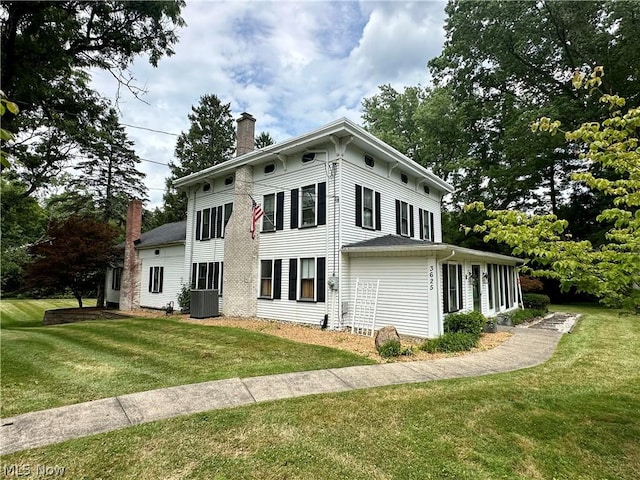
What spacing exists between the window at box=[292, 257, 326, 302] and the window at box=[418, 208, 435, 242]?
21.0 ft

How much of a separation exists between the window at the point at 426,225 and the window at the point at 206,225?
10125 mm

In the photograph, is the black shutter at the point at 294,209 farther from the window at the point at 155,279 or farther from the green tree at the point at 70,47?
the window at the point at 155,279

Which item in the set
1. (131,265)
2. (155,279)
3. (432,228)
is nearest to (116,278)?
(131,265)

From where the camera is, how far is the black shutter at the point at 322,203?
442 inches

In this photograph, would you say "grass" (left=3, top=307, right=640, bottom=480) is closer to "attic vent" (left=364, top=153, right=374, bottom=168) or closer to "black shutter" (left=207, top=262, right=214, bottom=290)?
"attic vent" (left=364, top=153, right=374, bottom=168)

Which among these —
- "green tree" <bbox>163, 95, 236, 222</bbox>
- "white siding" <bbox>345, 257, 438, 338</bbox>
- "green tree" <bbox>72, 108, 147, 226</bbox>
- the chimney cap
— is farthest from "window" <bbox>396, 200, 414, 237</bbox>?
"green tree" <bbox>72, 108, 147, 226</bbox>

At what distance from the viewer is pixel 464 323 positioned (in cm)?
959

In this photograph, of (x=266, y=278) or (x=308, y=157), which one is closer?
(x=308, y=157)

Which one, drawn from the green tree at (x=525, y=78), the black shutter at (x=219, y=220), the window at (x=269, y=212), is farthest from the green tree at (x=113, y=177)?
the green tree at (x=525, y=78)

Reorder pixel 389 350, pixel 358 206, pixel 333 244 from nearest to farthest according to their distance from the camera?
pixel 389 350
pixel 333 244
pixel 358 206

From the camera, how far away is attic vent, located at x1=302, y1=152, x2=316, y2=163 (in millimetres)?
11760

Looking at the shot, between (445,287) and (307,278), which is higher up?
(307,278)

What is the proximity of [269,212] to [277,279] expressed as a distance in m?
2.79

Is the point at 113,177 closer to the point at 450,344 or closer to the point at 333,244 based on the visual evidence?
the point at 333,244
